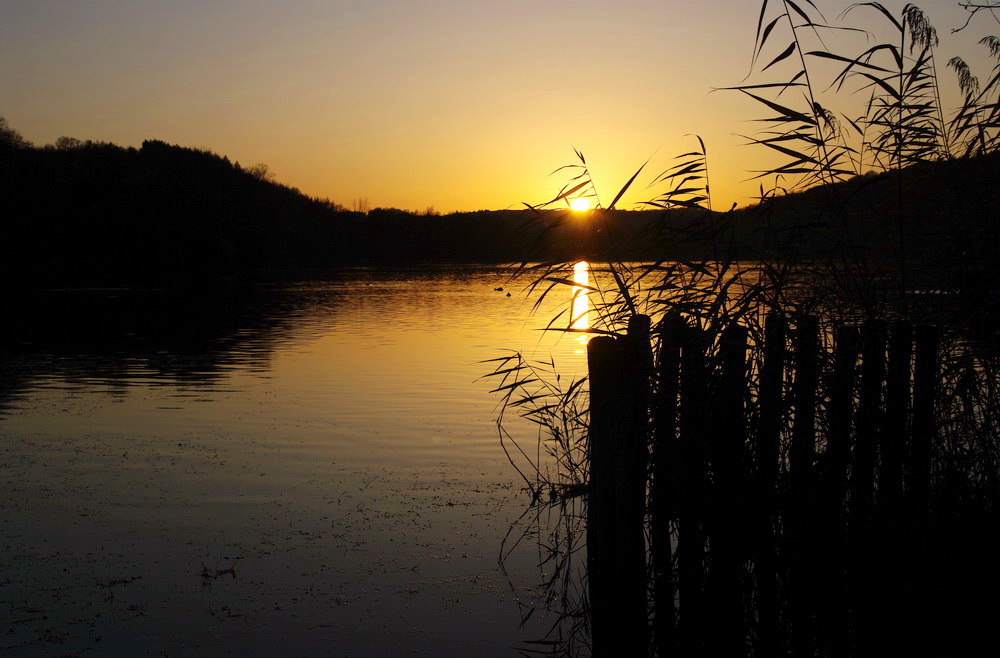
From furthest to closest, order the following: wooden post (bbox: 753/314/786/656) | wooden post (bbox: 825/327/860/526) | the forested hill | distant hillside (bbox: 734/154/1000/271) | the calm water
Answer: the forested hill < the calm water < distant hillside (bbox: 734/154/1000/271) < wooden post (bbox: 825/327/860/526) < wooden post (bbox: 753/314/786/656)

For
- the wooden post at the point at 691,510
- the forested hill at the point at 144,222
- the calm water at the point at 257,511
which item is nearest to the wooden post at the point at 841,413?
the wooden post at the point at 691,510

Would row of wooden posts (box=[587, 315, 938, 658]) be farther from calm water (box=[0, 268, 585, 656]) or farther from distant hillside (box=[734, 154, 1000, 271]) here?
calm water (box=[0, 268, 585, 656])

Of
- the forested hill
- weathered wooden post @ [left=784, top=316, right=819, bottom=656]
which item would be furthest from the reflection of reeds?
the forested hill

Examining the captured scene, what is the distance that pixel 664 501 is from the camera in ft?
14.2

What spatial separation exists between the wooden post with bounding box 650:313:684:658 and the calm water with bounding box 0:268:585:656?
1465mm

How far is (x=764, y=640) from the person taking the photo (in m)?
4.32

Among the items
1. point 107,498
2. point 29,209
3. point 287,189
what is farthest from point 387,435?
point 287,189

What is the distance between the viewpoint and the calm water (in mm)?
5656

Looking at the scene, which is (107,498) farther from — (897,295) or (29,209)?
(29,209)

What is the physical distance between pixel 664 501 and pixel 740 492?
0.41 meters

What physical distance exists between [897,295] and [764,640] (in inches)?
124

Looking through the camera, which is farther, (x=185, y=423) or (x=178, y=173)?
(x=178, y=173)

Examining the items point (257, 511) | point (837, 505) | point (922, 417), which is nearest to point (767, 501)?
point (837, 505)

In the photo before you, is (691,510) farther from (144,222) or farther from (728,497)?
(144,222)
